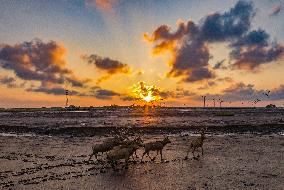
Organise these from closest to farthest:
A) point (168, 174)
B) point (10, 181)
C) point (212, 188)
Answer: point (212, 188) < point (10, 181) < point (168, 174)

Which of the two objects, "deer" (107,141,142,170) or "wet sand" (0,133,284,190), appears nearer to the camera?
"wet sand" (0,133,284,190)

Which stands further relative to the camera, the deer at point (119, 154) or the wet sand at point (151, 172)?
the deer at point (119, 154)

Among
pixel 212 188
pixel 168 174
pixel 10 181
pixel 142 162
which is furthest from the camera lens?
pixel 142 162

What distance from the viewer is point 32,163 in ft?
67.7

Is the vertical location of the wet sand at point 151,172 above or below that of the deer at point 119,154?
below

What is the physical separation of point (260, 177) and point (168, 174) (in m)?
4.05

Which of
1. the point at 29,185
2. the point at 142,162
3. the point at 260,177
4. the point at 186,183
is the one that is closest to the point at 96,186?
the point at 29,185

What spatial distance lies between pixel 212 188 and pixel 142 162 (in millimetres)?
6433

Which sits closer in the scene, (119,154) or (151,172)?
(151,172)

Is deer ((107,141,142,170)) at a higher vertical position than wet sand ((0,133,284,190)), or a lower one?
higher

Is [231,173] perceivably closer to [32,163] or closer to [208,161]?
[208,161]

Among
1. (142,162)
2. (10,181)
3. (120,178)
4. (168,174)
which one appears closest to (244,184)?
(168,174)

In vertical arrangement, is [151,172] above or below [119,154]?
below

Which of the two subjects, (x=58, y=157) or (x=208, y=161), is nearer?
(x=208, y=161)
